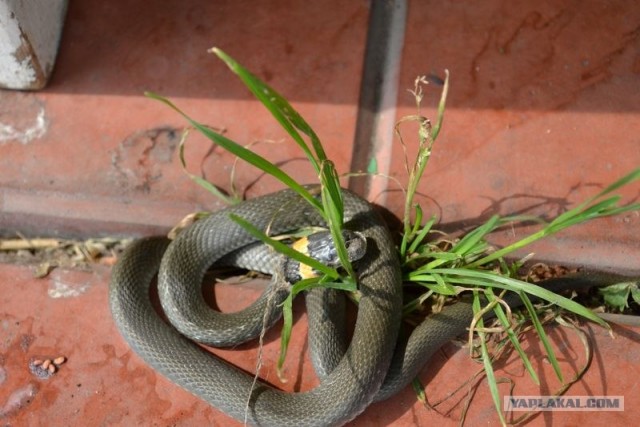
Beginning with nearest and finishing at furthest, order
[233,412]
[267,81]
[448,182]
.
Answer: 1. [233,412]
2. [448,182]
3. [267,81]

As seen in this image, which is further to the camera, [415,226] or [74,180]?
[74,180]

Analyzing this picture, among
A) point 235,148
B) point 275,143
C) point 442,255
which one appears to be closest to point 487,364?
point 442,255

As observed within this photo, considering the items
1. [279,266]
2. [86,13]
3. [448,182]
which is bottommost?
[279,266]

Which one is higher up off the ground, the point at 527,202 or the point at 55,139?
the point at 527,202

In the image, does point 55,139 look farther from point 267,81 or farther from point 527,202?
point 527,202

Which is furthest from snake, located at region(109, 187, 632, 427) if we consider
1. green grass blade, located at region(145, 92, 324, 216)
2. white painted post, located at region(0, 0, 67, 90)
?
white painted post, located at region(0, 0, 67, 90)

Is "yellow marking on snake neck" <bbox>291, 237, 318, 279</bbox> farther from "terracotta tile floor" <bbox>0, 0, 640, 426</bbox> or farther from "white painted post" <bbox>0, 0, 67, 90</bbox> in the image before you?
"white painted post" <bbox>0, 0, 67, 90</bbox>

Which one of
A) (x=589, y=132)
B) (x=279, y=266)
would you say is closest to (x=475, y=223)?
(x=589, y=132)

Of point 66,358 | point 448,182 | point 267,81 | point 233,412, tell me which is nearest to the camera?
point 233,412
